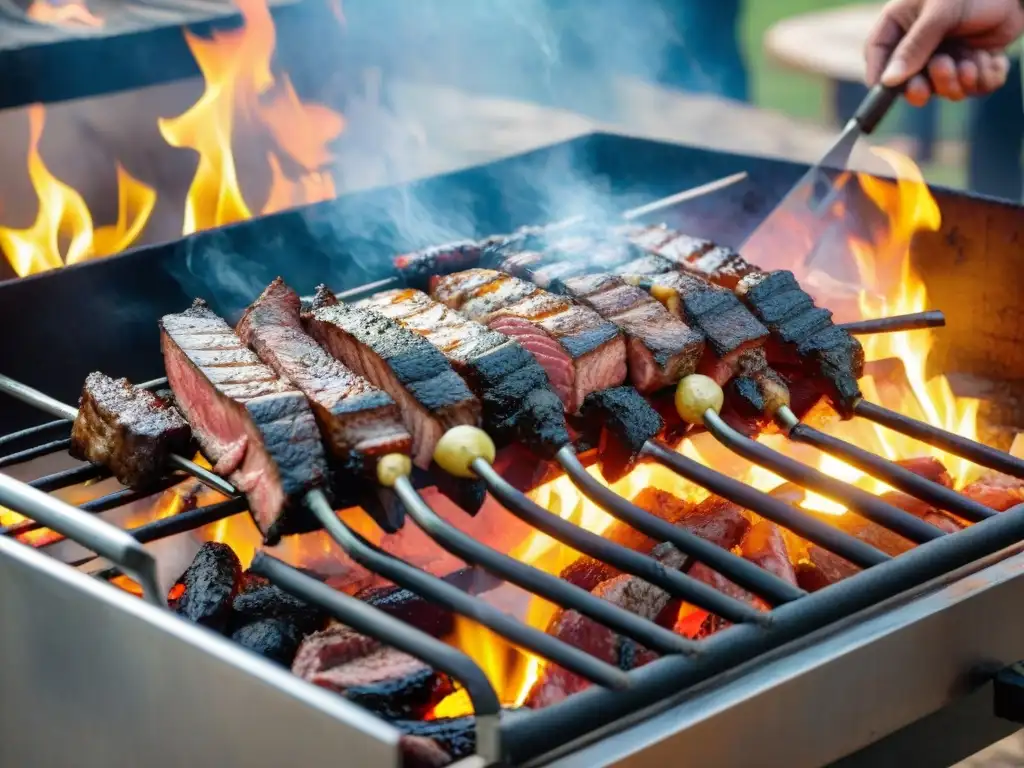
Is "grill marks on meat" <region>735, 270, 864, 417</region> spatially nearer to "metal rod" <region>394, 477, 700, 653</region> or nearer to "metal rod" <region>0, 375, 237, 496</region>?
"metal rod" <region>394, 477, 700, 653</region>

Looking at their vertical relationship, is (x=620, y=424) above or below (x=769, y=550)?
above

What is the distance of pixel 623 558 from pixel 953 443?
2.97 feet

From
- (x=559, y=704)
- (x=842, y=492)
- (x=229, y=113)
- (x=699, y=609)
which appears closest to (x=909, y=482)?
(x=842, y=492)

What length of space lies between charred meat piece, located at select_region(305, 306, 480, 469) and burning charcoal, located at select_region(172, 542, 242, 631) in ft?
1.60

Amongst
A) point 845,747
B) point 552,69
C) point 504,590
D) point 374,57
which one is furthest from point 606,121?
point 845,747

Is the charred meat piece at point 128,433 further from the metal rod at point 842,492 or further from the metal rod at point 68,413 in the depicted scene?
the metal rod at point 842,492

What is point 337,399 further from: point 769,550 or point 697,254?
point 697,254

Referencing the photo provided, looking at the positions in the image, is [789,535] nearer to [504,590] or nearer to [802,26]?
[504,590]

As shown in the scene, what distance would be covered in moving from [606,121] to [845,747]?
833cm

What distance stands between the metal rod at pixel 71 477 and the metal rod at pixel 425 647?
757mm

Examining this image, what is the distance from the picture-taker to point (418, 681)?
88.3 inches

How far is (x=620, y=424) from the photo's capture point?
2.73 m

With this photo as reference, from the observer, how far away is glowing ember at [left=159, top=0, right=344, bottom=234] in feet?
16.6

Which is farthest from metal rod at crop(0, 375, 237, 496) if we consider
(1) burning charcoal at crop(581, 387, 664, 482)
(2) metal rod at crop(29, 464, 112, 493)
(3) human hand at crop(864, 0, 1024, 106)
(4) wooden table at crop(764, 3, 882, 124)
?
(4) wooden table at crop(764, 3, 882, 124)
